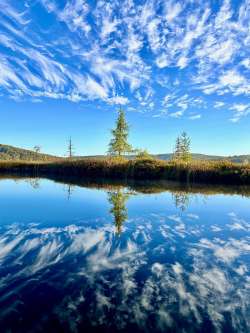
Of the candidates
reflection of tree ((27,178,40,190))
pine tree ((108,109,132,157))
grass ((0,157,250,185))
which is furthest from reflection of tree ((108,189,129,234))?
pine tree ((108,109,132,157))

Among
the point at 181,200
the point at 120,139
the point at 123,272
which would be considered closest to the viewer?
the point at 123,272

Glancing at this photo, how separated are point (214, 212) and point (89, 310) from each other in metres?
8.54

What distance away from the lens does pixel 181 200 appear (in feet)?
46.7

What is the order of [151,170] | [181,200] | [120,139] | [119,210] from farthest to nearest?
[120,139], [151,170], [181,200], [119,210]

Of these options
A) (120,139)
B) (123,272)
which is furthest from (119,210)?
(120,139)

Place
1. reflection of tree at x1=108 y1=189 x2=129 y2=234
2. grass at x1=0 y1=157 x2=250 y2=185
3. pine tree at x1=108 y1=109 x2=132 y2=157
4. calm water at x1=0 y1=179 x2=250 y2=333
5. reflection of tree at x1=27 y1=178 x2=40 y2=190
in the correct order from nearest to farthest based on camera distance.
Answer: calm water at x1=0 y1=179 x2=250 y2=333 < reflection of tree at x1=108 y1=189 x2=129 y2=234 < reflection of tree at x1=27 y1=178 x2=40 y2=190 < grass at x1=0 y1=157 x2=250 y2=185 < pine tree at x1=108 y1=109 x2=132 y2=157

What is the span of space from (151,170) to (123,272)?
21744 millimetres

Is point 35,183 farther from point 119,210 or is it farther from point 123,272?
point 123,272

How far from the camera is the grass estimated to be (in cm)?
2273

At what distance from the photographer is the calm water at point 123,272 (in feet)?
12.3

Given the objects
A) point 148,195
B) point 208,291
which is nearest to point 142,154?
point 148,195

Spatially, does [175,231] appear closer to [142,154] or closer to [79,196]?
[79,196]

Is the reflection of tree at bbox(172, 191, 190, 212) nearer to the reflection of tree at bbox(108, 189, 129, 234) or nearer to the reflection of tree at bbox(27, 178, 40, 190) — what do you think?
the reflection of tree at bbox(108, 189, 129, 234)

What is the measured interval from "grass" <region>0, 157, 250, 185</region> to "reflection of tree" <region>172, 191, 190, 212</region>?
8.01m
